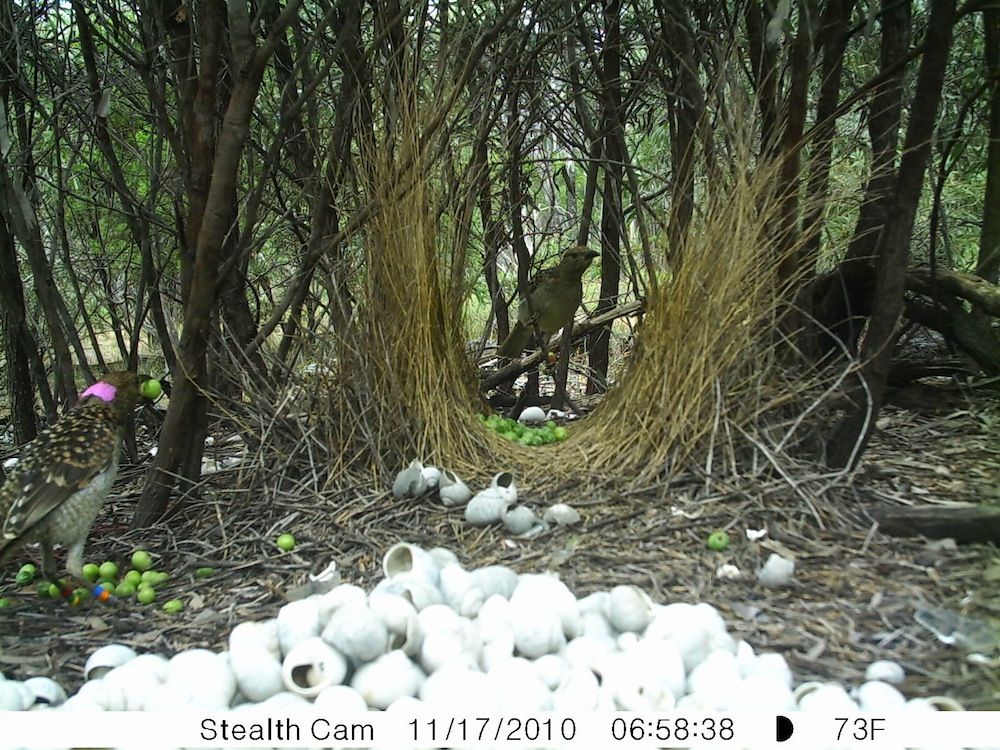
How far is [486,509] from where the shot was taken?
1894mm

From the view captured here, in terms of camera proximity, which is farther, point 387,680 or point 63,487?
point 63,487

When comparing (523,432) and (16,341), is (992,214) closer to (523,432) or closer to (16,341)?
(523,432)

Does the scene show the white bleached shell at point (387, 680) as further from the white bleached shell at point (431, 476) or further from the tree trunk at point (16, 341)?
the tree trunk at point (16, 341)

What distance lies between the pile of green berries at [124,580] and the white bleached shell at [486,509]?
638 mm

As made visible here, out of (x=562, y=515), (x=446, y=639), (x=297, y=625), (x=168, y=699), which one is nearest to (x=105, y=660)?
(x=168, y=699)

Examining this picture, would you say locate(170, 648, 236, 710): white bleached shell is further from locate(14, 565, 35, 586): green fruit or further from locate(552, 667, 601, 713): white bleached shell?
locate(14, 565, 35, 586): green fruit

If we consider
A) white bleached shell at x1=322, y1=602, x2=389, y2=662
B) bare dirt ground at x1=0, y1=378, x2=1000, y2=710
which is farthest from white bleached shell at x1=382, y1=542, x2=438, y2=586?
white bleached shell at x1=322, y1=602, x2=389, y2=662

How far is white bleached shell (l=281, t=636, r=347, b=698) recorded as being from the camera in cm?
124

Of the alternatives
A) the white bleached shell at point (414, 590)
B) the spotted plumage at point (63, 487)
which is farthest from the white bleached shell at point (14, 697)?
the white bleached shell at point (414, 590)

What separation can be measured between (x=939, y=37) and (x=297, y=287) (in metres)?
1.66

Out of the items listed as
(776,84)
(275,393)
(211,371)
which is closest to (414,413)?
(275,393)

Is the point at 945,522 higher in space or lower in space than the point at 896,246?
lower

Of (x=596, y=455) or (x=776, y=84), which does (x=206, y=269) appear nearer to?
(x=596, y=455)

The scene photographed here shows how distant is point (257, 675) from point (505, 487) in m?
0.84
